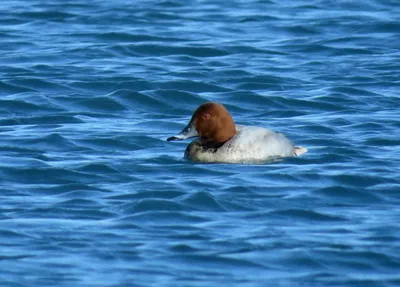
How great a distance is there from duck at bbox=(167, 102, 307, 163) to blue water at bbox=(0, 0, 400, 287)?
0.51 feet

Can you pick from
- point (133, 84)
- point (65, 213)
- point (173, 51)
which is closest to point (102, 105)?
point (133, 84)

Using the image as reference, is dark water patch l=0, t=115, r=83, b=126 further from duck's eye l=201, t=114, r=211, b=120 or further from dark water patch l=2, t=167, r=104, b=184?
dark water patch l=2, t=167, r=104, b=184

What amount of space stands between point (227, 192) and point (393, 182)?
154 cm

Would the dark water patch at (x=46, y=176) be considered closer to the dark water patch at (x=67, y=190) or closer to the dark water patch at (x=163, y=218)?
the dark water patch at (x=67, y=190)

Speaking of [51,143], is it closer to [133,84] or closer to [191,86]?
[133,84]

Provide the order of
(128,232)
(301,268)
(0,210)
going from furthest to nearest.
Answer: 1. (0,210)
2. (128,232)
3. (301,268)

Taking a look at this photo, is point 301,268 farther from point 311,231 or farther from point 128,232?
point 128,232

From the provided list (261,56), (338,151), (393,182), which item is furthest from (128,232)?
(261,56)

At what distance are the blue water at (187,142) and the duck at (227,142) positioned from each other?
0.16m

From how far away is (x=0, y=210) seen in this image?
32.3 ft

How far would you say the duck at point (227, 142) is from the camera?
1192 cm

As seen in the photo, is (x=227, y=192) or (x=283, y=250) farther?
(x=227, y=192)

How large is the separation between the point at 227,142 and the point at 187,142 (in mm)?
1440

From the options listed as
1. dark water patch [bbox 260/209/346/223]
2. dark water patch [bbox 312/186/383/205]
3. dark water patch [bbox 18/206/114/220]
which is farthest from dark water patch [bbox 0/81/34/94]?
dark water patch [bbox 260/209/346/223]
